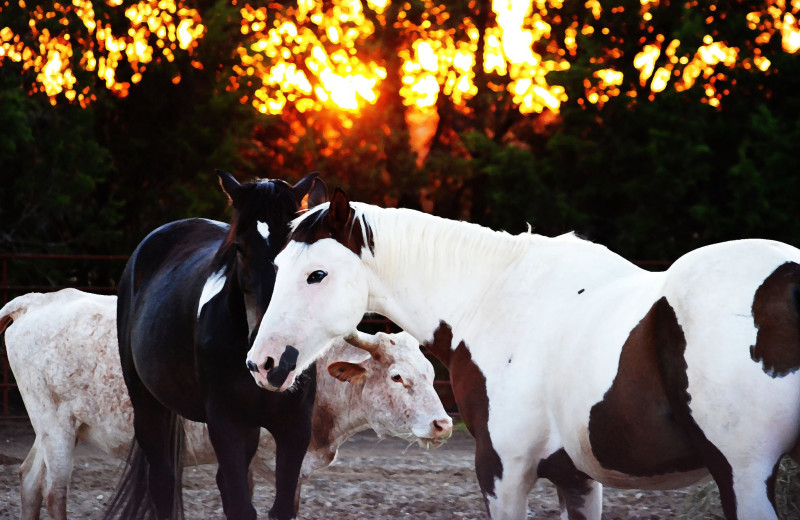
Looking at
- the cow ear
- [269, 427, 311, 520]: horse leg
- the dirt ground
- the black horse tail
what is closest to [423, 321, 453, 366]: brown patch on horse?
[269, 427, 311, 520]: horse leg

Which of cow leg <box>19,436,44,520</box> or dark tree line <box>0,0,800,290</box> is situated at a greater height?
dark tree line <box>0,0,800,290</box>

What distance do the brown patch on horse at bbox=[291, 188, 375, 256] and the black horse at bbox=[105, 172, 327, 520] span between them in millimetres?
489

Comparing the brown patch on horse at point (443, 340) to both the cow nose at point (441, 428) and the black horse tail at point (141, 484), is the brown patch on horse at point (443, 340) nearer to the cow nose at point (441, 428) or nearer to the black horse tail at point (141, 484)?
the cow nose at point (441, 428)

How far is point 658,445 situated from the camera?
8.87ft

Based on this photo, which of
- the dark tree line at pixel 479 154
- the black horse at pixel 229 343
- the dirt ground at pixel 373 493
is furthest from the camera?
the dark tree line at pixel 479 154

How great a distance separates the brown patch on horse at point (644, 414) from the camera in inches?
105

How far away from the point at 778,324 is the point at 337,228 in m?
1.36

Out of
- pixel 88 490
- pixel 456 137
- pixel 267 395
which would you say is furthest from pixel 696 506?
pixel 456 137

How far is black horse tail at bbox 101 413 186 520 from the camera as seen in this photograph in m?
4.80

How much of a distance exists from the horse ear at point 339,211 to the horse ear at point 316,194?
853mm

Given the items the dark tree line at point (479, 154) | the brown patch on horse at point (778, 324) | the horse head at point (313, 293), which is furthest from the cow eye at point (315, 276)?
the dark tree line at point (479, 154)

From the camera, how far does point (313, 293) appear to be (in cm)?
311

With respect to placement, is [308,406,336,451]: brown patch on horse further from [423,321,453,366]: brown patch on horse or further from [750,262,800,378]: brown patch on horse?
[750,262,800,378]: brown patch on horse

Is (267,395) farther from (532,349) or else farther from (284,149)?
(284,149)
